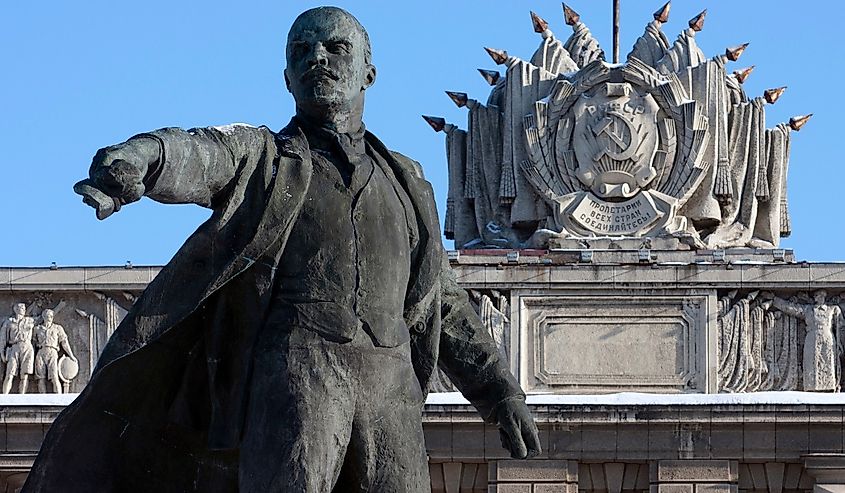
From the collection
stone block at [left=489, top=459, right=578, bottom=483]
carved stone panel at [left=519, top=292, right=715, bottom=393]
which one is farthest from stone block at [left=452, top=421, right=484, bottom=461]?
carved stone panel at [left=519, top=292, right=715, bottom=393]

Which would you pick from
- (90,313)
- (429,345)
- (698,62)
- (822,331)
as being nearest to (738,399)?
(822,331)

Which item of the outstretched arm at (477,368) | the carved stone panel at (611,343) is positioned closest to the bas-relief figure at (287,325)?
the outstretched arm at (477,368)

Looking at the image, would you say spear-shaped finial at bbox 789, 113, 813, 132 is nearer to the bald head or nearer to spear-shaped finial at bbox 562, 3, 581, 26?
spear-shaped finial at bbox 562, 3, 581, 26

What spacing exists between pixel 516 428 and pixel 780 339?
20.7 metres

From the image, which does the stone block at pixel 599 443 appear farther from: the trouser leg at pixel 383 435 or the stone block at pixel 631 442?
the trouser leg at pixel 383 435

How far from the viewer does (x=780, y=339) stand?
100 feet

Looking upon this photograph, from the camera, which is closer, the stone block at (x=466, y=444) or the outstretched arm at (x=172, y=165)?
the outstretched arm at (x=172, y=165)

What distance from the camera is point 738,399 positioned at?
3056 cm

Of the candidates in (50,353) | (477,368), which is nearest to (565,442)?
(50,353)

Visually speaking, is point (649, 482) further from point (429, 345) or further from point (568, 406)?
point (429, 345)

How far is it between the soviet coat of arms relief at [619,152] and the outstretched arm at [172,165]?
68.1ft

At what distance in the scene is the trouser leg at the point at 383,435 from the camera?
9.59 meters

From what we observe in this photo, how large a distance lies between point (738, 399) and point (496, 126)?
3751mm

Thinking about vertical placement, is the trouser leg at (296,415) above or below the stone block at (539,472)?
above
